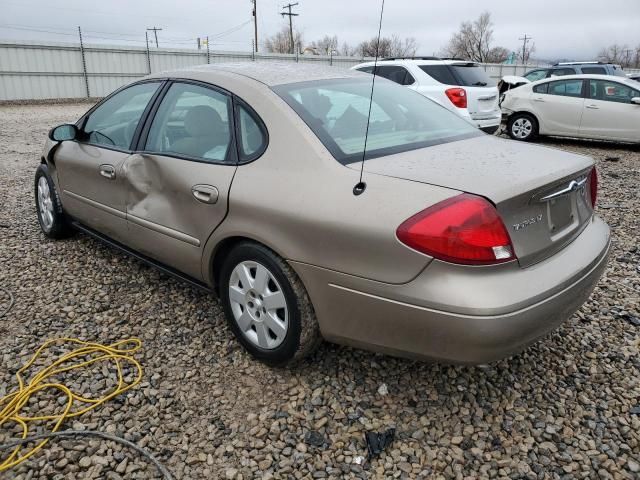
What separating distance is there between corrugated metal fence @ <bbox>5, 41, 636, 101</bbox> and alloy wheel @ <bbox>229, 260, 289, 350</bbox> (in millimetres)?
20181

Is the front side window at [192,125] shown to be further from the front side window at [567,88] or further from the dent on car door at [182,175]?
the front side window at [567,88]

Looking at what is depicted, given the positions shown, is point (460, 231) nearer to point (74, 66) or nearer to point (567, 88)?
point (567, 88)

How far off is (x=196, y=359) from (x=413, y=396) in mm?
1183

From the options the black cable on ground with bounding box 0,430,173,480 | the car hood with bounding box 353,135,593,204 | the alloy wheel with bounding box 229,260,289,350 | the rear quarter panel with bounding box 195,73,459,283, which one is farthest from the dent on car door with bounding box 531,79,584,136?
the black cable on ground with bounding box 0,430,173,480

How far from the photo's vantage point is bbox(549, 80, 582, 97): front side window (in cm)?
1023

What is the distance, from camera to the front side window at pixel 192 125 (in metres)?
2.84

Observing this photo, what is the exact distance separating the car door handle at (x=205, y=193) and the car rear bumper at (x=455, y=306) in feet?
2.07

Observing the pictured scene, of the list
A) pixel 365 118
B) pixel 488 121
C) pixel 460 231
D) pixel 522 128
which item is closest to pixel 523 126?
pixel 522 128

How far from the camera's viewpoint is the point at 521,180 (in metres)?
2.15

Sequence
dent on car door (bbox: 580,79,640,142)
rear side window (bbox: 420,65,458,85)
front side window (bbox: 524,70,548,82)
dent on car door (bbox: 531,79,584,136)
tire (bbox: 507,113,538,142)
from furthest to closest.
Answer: front side window (bbox: 524,70,548,82), tire (bbox: 507,113,538,142), dent on car door (bbox: 531,79,584,136), dent on car door (bbox: 580,79,640,142), rear side window (bbox: 420,65,458,85)

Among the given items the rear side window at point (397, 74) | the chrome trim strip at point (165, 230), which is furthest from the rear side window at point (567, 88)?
the chrome trim strip at point (165, 230)

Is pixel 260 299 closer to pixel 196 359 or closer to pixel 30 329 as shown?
pixel 196 359

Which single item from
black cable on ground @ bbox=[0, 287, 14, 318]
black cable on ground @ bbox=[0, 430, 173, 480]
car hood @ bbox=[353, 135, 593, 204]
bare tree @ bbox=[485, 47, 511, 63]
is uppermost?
bare tree @ bbox=[485, 47, 511, 63]

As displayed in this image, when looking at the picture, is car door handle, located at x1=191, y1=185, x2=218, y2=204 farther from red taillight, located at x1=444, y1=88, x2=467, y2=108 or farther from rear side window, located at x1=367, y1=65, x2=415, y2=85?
rear side window, located at x1=367, y1=65, x2=415, y2=85
